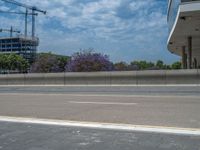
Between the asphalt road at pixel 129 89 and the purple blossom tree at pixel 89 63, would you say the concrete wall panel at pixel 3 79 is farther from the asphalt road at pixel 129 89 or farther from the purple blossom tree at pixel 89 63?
the purple blossom tree at pixel 89 63

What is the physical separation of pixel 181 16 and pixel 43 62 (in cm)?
3001

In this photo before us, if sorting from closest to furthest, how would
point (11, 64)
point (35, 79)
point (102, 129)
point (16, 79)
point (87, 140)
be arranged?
point (87, 140) < point (102, 129) < point (35, 79) < point (16, 79) < point (11, 64)

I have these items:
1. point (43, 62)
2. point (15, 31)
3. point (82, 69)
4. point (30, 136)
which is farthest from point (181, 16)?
point (15, 31)

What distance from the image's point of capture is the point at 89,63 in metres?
41.4

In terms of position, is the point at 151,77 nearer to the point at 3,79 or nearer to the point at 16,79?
the point at 16,79

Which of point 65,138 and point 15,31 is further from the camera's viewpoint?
point 15,31

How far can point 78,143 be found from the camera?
7.82 m

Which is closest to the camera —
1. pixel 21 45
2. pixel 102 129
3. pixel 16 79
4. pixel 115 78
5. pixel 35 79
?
pixel 102 129

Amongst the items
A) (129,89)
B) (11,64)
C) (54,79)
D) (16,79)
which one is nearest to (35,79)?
(54,79)

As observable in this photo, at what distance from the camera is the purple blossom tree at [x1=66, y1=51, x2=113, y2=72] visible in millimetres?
41219

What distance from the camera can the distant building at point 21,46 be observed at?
164250 millimetres

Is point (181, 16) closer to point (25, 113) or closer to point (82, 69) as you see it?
point (82, 69)

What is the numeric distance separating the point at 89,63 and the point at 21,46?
12977 cm

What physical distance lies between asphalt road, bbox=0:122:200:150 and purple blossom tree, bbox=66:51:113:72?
104 ft
